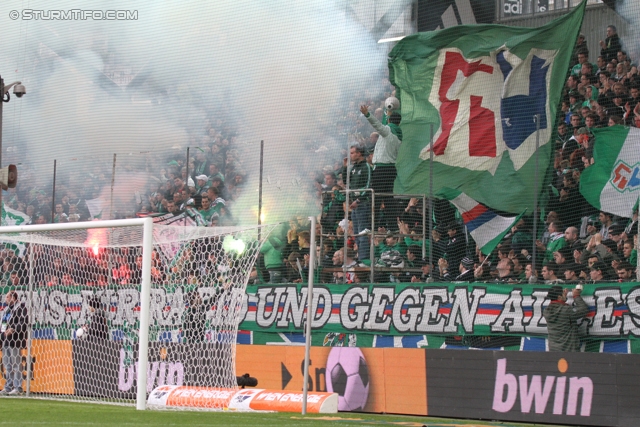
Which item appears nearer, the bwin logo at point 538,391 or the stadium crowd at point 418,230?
the bwin logo at point 538,391

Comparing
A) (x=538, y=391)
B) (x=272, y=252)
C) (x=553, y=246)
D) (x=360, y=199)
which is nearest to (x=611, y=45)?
(x=553, y=246)

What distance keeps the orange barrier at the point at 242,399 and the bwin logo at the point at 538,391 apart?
2161 millimetres

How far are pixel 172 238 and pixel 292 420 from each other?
3442 millimetres

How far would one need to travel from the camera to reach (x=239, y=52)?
22.4 metres

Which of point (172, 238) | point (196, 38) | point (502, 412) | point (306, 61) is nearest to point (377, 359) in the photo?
point (502, 412)

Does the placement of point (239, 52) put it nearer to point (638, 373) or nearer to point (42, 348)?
point (42, 348)

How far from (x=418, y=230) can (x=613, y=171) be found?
299cm

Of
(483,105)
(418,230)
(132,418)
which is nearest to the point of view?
(132,418)

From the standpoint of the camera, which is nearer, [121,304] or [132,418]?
[132,418]

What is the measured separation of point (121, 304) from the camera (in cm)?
1276

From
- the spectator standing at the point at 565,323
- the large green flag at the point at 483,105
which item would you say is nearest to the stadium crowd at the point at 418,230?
the large green flag at the point at 483,105

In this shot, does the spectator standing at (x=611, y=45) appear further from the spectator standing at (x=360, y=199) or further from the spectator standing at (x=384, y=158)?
the spectator standing at (x=360, y=199)

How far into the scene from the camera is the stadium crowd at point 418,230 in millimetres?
13023

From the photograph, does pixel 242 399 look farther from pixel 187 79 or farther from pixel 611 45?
pixel 187 79
